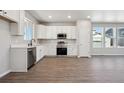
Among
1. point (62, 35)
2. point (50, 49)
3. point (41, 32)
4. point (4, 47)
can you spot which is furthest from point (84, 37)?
point (4, 47)

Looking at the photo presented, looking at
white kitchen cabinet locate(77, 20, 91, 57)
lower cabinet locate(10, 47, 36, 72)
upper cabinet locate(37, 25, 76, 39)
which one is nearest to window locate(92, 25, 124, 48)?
white kitchen cabinet locate(77, 20, 91, 57)

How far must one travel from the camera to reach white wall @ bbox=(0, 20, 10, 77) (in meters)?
5.01

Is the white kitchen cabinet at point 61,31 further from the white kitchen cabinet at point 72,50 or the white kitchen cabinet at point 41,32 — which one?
the white kitchen cabinet at point 72,50

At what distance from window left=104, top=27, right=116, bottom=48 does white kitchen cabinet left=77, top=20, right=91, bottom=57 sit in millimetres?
2194

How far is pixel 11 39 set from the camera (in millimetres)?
6062

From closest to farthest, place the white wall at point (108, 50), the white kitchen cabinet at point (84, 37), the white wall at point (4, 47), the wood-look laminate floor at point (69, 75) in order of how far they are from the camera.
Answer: the wood-look laminate floor at point (69, 75)
the white wall at point (4, 47)
the white kitchen cabinet at point (84, 37)
the white wall at point (108, 50)

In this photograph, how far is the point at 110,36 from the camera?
12.2m

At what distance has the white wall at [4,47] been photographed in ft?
16.4

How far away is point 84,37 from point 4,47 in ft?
20.9

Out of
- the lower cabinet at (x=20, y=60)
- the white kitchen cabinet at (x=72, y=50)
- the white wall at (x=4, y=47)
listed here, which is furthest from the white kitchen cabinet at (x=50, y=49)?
the white wall at (x=4, y=47)

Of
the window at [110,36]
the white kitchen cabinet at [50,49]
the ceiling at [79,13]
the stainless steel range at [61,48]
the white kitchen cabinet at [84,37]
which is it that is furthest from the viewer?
the window at [110,36]

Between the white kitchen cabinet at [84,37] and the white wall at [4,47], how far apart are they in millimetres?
5823

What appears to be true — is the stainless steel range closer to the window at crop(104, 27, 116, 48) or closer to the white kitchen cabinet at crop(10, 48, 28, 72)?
the window at crop(104, 27, 116, 48)
